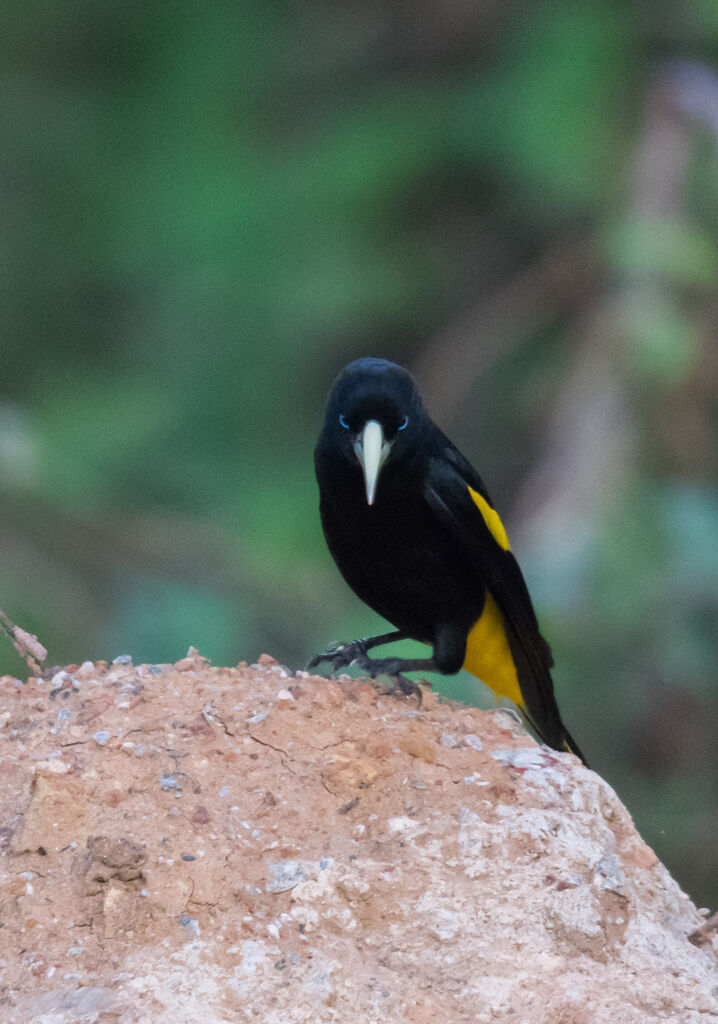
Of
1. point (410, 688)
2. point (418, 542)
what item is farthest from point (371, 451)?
point (410, 688)

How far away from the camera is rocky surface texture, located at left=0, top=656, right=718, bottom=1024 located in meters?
1.83

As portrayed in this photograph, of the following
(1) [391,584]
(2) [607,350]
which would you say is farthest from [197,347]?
(1) [391,584]

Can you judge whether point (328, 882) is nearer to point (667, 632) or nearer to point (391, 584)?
point (391, 584)

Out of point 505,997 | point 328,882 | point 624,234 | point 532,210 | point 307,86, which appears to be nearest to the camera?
point 505,997

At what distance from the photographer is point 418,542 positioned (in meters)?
3.29

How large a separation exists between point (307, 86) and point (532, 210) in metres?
1.54

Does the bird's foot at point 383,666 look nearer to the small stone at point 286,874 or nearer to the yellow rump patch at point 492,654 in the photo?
the yellow rump patch at point 492,654

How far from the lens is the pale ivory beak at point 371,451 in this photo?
118 inches

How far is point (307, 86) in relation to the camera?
6.89 m

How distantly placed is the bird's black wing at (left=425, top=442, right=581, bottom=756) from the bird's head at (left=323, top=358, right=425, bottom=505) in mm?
156

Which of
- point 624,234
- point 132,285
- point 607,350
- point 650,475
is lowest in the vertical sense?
point 650,475

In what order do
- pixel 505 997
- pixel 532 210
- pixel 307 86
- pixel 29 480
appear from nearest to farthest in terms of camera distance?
pixel 505 997
pixel 29 480
pixel 532 210
pixel 307 86

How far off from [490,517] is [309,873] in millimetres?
1580

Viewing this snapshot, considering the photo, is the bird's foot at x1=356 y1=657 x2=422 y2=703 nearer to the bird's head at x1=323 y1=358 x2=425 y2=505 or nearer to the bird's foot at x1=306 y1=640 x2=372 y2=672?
the bird's foot at x1=306 y1=640 x2=372 y2=672
